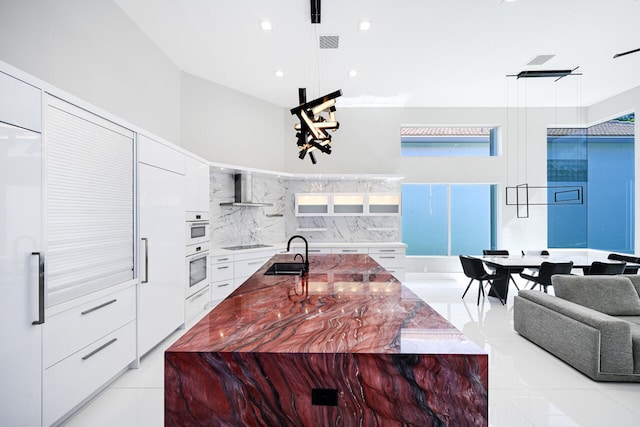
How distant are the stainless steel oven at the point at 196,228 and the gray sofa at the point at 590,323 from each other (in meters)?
3.99

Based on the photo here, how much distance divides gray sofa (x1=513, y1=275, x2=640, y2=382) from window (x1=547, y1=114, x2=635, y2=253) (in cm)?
424

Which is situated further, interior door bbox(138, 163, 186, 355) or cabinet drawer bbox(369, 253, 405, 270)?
cabinet drawer bbox(369, 253, 405, 270)

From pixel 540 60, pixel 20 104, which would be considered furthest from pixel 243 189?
pixel 540 60

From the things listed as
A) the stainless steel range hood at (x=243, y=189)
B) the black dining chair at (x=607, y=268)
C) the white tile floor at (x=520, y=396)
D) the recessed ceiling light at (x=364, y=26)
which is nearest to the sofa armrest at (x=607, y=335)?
the white tile floor at (x=520, y=396)

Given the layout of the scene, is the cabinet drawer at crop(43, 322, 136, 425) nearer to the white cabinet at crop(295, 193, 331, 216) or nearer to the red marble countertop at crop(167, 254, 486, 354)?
the red marble countertop at crop(167, 254, 486, 354)

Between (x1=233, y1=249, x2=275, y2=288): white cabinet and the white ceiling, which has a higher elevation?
the white ceiling

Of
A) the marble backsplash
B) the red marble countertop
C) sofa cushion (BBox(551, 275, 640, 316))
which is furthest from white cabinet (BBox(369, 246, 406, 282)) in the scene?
the red marble countertop

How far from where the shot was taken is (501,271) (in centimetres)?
529

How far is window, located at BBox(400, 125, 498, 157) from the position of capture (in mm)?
7207

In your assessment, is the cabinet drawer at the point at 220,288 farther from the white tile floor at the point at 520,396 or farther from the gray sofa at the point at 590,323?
the gray sofa at the point at 590,323

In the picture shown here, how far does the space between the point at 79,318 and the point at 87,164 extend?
3.58 ft

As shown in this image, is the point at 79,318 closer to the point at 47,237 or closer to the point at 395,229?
the point at 47,237

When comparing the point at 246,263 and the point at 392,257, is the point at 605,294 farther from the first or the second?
the point at 246,263

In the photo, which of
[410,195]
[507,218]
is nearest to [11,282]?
[410,195]
